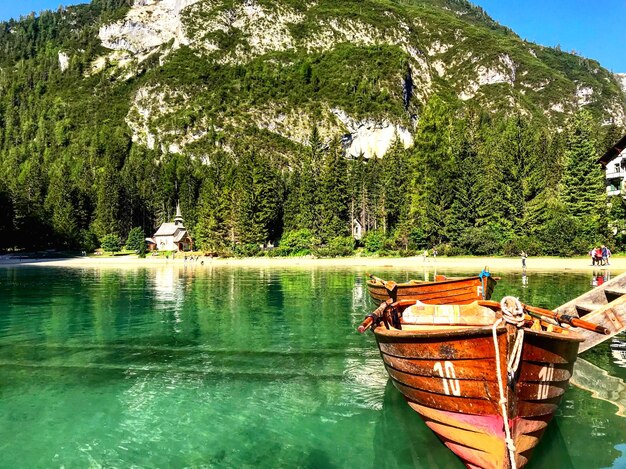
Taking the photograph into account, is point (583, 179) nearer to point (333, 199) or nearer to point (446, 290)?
point (333, 199)

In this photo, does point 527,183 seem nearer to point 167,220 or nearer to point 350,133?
point 167,220

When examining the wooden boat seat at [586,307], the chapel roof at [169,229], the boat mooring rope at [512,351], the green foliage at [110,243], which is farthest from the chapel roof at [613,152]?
the green foliage at [110,243]

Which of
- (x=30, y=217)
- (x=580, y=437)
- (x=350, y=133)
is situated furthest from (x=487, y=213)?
(x=350, y=133)

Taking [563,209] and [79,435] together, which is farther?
[563,209]

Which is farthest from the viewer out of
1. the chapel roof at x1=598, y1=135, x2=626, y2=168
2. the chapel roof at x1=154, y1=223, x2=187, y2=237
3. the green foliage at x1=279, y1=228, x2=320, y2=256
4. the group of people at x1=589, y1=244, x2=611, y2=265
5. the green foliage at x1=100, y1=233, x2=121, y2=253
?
the chapel roof at x1=154, y1=223, x2=187, y2=237

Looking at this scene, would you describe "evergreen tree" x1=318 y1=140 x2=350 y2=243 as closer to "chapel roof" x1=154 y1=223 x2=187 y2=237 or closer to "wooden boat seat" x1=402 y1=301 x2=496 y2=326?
"chapel roof" x1=154 y1=223 x2=187 y2=237

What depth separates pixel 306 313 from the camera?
2345cm

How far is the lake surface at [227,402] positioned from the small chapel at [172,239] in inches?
3398

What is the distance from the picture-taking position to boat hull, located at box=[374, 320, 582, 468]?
21.2 feet

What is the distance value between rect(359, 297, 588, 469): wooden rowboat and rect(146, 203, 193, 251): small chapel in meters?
104

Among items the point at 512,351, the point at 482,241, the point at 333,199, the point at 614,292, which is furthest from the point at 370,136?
the point at 512,351

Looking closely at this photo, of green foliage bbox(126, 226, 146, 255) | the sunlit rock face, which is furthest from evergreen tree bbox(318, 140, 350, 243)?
the sunlit rock face

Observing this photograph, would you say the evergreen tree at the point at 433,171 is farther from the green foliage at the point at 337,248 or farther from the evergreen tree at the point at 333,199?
the evergreen tree at the point at 333,199

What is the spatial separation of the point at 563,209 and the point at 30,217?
10559 cm
